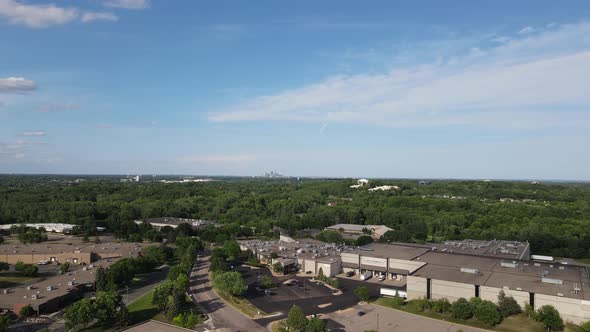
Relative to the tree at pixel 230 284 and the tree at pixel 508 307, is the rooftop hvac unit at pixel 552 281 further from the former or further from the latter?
the tree at pixel 230 284

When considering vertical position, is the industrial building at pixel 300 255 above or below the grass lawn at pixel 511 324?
above

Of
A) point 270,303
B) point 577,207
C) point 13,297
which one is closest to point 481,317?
point 270,303

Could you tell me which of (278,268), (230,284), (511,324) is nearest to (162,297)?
(230,284)

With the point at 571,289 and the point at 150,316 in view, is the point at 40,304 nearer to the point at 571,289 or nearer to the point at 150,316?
the point at 150,316

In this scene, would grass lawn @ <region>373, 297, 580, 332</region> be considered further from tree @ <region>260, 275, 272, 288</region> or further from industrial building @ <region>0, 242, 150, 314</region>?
industrial building @ <region>0, 242, 150, 314</region>

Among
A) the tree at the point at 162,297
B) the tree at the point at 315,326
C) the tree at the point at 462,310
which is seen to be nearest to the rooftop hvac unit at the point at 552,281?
the tree at the point at 462,310

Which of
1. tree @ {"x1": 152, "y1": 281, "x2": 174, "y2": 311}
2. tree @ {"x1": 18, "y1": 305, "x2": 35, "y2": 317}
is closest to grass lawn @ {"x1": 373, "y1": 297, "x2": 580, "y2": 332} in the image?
tree @ {"x1": 152, "y1": 281, "x2": 174, "y2": 311}
